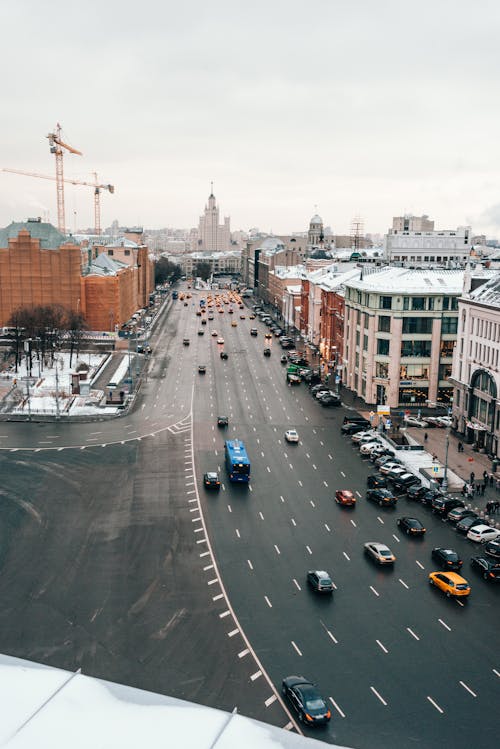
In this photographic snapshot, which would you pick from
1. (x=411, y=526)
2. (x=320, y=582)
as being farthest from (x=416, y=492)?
(x=320, y=582)

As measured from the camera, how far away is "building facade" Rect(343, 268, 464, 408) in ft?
285

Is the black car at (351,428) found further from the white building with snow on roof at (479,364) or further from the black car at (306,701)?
the black car at (306,701)

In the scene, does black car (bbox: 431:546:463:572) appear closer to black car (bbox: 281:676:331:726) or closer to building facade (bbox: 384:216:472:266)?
black car (bbox: 281:676:331:726)

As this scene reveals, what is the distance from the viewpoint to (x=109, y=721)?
18.5 metres

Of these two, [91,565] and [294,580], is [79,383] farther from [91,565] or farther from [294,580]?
[294,580]

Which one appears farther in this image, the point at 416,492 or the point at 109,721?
the point at 416,492

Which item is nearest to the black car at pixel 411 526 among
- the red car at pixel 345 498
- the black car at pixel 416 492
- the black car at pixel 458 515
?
the black car at pixel 458 515

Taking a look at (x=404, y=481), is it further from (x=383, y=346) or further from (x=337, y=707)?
(x=383, y=346)

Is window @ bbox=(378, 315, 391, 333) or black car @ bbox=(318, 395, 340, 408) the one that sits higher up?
window @ bbox=(378, 315, 391, 333)

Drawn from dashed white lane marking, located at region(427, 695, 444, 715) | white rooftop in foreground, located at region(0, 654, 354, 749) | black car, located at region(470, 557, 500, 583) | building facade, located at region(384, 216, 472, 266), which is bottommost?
dashed white lane marking, located at region(427, 695, 444, 715)

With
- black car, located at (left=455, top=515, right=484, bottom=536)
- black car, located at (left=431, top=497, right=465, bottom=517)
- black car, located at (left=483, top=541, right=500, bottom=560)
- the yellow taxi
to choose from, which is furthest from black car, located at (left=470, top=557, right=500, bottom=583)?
black car, located at (left=431, top=497, right=465, bottom=517)

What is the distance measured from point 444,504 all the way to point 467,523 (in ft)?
11.1

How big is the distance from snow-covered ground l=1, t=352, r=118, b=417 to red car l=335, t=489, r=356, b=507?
36.6 m

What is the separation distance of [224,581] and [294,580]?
4223mm
